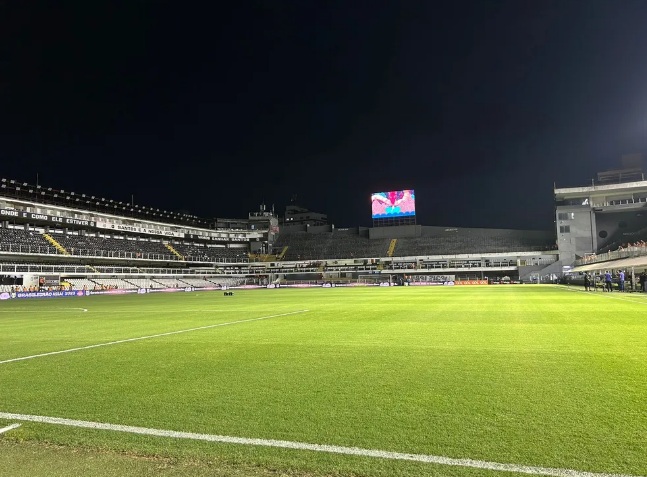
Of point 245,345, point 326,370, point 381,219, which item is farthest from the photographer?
point 381,219

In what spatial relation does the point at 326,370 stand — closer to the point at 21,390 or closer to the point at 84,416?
the point at 84,416

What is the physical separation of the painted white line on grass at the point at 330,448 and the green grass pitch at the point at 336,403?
0.05 metres

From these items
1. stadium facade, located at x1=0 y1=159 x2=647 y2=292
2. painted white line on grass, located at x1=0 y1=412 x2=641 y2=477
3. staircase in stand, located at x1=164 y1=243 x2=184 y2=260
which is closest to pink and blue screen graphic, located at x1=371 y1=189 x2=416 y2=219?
stadium facade, located at x1=0 y1=159 x2=647 y2=292

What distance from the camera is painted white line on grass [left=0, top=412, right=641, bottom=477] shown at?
335 cm

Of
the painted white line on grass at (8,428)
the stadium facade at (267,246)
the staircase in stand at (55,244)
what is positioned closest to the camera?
the painted white line on grass at (8,428)

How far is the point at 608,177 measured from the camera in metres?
88.2

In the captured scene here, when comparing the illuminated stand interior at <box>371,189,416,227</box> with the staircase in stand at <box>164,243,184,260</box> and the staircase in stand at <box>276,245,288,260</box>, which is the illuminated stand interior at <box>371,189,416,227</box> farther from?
the staircase in stand at <box>164,243,184,260</box>

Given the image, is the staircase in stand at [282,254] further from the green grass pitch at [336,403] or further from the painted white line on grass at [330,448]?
the painted white line on grass at [330,448]

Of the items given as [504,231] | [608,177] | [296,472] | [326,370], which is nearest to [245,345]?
[326,370]

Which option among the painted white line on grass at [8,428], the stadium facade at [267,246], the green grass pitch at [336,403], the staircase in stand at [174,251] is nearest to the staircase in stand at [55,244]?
the stadium facade at [267,246]

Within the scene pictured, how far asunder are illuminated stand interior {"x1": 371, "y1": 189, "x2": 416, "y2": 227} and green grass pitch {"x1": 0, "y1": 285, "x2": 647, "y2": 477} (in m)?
86.6

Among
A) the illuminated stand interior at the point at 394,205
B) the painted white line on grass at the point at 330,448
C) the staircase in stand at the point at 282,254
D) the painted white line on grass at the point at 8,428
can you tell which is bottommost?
the painted white line on grass at the point at 8,428

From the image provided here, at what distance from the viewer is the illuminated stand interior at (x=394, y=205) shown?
314 feet

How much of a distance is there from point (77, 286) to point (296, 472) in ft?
222
